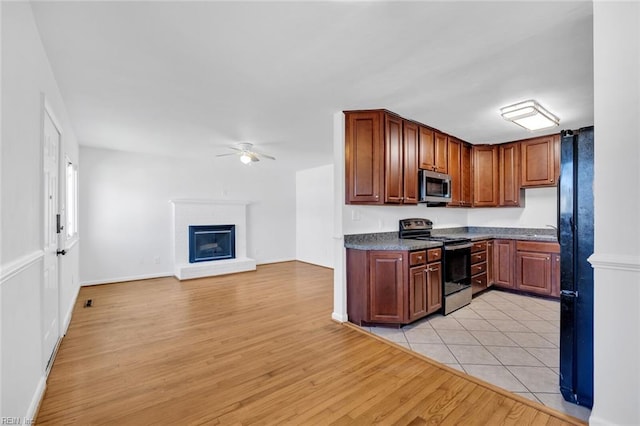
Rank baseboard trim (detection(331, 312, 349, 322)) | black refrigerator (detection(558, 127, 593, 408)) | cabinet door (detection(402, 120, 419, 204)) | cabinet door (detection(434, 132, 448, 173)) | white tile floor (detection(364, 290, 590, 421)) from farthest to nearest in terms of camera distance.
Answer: cabinet door (detection(434, 132, 448, 173)) < cabinet door (detection(402, 120, 419, 204)) < baseboard trim (detection(331, 312, 349, 322)) < white tile floor (detection(364, 290, 590, 421)) < black refrigerator (detection(558, 127, 593, 408))

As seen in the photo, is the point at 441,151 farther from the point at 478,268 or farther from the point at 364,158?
the point at 478,268

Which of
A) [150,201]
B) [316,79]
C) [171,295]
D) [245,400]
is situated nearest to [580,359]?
[245,400]

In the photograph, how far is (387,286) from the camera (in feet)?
10.00

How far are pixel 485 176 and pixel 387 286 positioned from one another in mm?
3005

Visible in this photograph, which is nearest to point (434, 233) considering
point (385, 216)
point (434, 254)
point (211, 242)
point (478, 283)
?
point (478, 283)

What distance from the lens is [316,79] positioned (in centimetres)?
250

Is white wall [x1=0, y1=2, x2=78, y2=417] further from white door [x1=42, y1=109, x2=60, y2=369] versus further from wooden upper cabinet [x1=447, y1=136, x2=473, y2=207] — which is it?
wooden upper cabinet [x1=447, y1=136, x2=473, y2=207]

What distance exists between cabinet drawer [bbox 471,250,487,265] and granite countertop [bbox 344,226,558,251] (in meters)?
0.22

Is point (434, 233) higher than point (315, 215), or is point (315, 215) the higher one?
point (315, 215)

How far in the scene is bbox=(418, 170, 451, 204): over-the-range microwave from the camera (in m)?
3.71

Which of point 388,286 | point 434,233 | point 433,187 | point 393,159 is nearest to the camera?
point 388,286

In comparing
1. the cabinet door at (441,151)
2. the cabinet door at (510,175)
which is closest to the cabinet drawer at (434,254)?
the cabinet door at (441,151)

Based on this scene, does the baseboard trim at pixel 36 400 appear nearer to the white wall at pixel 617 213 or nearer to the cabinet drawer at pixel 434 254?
the white wall at pixel 617 213

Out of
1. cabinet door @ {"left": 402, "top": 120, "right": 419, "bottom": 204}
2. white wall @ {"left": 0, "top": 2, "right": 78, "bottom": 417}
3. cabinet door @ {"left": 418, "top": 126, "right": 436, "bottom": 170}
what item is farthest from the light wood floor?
cabinet door @ {"left": 418, "top": 126, "right": 436, "bottom": 170}
